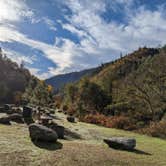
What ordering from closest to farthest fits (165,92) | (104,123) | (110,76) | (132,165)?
1. (132,165)
2. (165,92)
3. (104,123)
4. (110,76)

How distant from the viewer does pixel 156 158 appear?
824 inches

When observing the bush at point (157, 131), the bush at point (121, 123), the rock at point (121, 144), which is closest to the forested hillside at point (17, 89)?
the bush at point (121, 123)

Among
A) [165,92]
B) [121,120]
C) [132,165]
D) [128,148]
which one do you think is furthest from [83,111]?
[132,165]

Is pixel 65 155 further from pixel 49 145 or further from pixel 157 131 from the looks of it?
pixel 157 131

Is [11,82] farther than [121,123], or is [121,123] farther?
[11,82]

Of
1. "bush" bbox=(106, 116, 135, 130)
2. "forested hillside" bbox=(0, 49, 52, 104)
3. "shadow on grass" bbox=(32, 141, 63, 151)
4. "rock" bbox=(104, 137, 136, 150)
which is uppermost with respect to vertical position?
"forested hillside" bbox=(0, 49, 52, 104)

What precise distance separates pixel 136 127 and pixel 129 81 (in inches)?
321

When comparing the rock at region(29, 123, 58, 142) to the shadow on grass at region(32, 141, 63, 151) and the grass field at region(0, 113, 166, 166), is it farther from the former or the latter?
the grass field at region(0, 113, 166, 166)

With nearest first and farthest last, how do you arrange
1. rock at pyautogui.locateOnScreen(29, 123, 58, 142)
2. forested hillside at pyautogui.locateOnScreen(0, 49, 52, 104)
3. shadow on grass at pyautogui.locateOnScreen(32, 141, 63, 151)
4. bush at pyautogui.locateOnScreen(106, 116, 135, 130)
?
shadow on grass at pyautogui.locateOnScreen(32, 141, 63, 151) → rock at pyautogui.locateOnScreen(29, 123, 58, 142) → bush at pyautogui.locateOnScreen(106, 116, 135, 130) → forested hillside at pyautogui.locateOnScreen(0, 49, 52, 104)

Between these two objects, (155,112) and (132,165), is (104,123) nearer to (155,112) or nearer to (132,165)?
(155,112)

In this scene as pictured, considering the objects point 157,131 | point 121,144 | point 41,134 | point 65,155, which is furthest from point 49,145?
point 157,131

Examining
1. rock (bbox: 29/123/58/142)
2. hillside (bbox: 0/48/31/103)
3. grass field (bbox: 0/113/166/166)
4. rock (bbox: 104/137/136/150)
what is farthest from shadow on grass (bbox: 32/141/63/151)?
hillside (bbox: 0/48/31/103)

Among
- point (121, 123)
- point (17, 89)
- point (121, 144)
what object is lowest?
point (121, 144)

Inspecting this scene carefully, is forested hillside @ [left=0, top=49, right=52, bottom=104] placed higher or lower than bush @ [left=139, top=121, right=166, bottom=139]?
higher
